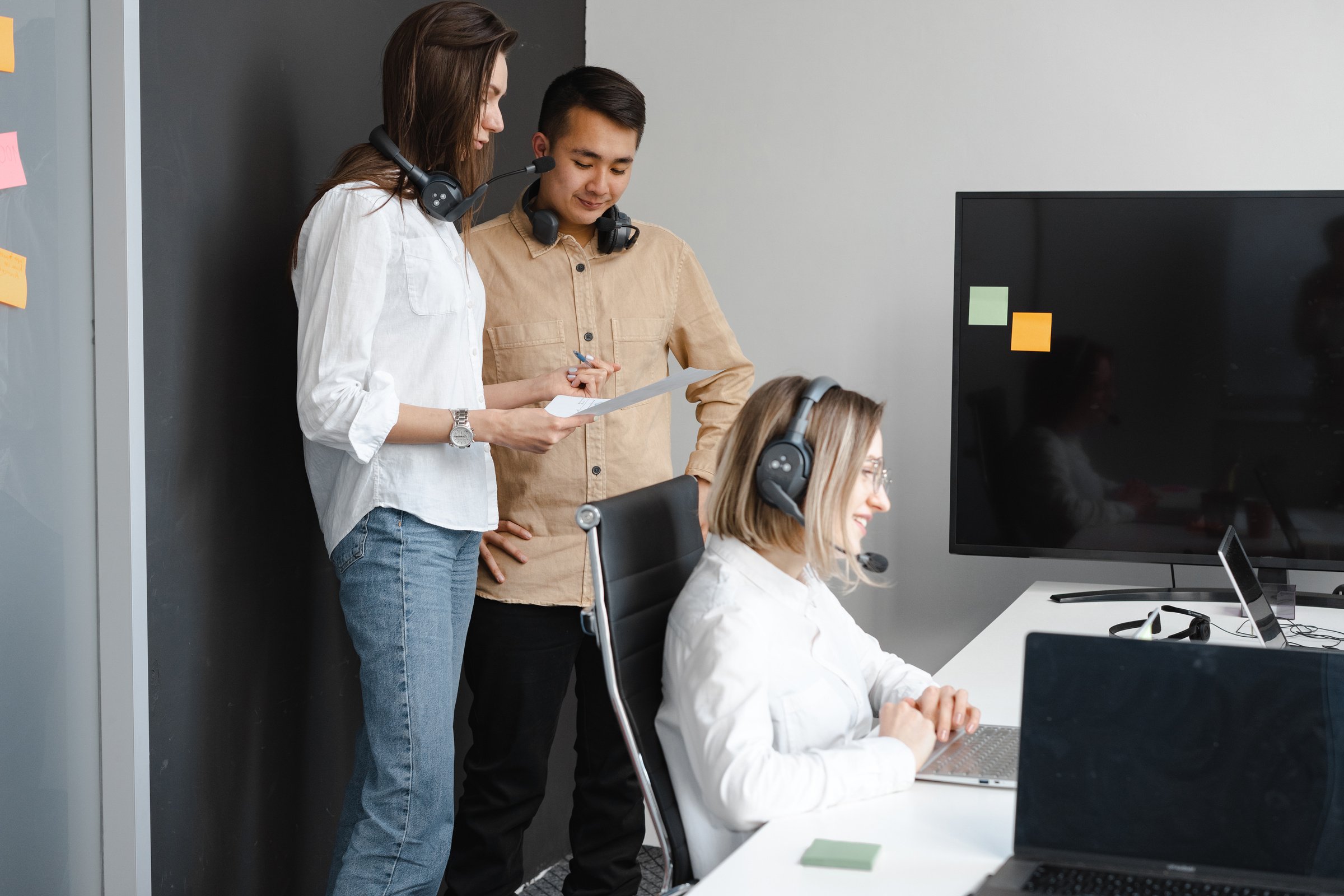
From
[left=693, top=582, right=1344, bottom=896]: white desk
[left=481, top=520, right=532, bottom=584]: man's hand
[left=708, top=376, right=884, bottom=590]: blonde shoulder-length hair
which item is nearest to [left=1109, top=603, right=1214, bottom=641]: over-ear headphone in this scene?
[left=693, top=582, right=1344, bottom=896]: white desk

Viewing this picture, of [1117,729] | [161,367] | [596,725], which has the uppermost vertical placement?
[161,367]

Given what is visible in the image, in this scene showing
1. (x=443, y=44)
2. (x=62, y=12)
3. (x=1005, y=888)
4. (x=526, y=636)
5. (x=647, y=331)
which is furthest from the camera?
(x=647, y=331)

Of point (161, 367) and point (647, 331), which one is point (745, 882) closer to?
point (161, 367)

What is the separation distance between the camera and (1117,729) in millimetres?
1083

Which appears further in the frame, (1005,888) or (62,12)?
(62,12)

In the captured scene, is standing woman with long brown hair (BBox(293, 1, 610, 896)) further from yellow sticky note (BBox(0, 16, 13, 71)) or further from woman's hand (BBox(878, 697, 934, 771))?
woman's hand (BBox(878, 697, 934, 771))

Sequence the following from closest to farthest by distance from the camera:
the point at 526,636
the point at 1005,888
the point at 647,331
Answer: the point at 1005,888, the point at 526,636, the point at 647,331

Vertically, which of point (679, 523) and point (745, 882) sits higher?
point (679, 523)

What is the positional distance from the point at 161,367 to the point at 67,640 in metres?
0.42

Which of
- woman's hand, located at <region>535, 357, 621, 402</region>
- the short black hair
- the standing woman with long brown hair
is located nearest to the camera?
the standing woman with long brown hair

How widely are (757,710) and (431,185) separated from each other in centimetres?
97

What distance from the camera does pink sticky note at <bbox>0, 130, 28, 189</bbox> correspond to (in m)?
1.55

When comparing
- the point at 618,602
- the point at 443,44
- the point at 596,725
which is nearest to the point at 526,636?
the point at 596,725

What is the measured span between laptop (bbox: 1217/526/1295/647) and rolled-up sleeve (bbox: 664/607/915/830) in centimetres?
91
